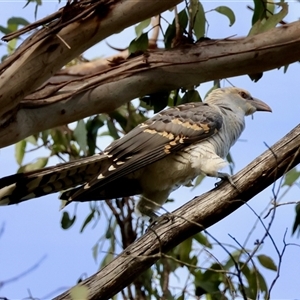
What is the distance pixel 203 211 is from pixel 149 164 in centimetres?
63

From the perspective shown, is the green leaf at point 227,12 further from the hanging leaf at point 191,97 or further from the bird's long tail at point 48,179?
the bird's long tail at point 48,179

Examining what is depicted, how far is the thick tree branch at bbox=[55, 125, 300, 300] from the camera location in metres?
2.32

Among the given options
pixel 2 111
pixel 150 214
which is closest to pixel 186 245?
pixel 150 214

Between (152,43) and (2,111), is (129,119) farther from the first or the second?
(2,111)

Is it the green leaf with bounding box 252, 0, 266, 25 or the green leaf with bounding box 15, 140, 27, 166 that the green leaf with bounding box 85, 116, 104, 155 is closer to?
the green leaf with bounding box 15, 140, 27, 166

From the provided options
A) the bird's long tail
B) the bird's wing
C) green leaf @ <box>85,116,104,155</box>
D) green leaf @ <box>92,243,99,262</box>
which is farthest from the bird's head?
green leaf @ <box>92,243,99,262</box>

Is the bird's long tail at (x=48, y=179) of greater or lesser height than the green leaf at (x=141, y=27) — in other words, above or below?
below

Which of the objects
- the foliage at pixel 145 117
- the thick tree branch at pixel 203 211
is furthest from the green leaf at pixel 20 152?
the thick tree branch at pixel 203 211

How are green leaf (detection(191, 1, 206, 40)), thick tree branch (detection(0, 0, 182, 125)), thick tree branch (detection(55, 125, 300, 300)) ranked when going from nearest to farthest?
thick tree branch (detection(55, 125, 300, 300))
thick tree branch (detection(0, 0, 182, 125))
green leaf (detection(191, 1, 206, 40))

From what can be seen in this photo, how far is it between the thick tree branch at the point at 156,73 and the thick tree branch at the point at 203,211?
2.25 ft

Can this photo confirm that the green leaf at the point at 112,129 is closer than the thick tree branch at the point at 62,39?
No

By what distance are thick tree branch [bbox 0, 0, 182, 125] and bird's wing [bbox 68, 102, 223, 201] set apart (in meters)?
0.42

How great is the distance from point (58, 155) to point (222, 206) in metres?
2.13

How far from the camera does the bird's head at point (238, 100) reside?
3.54 metres
